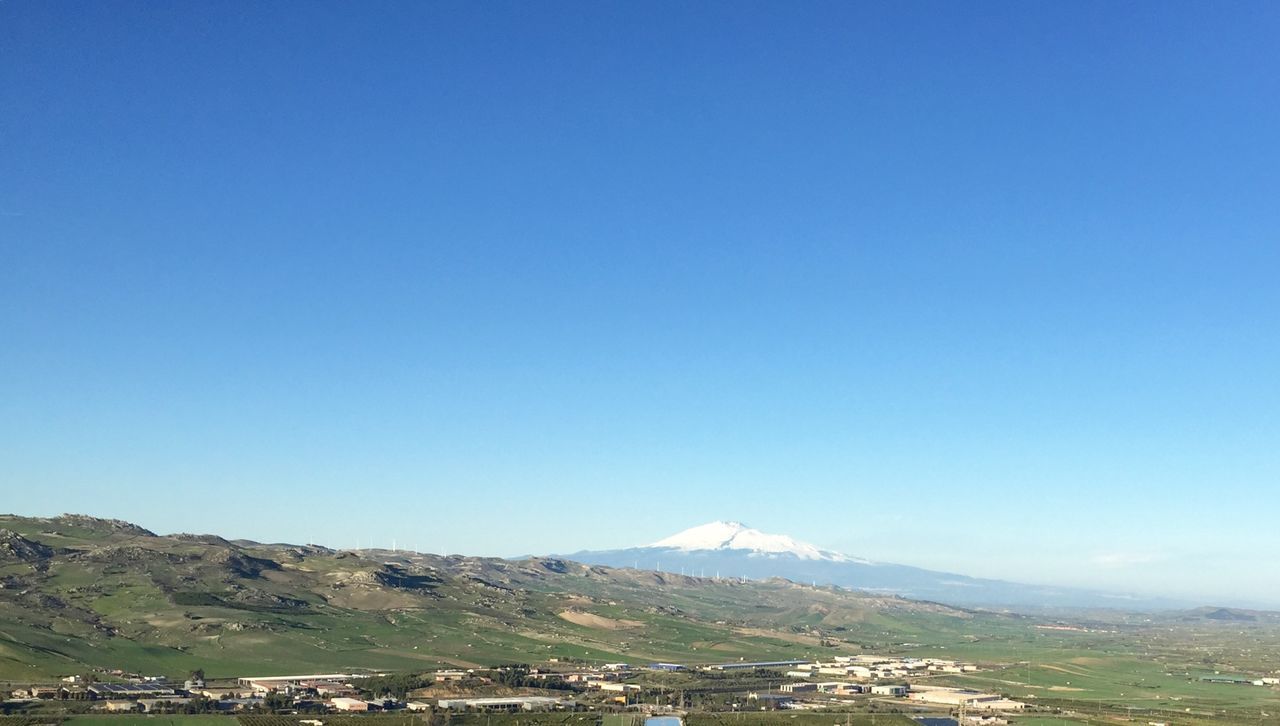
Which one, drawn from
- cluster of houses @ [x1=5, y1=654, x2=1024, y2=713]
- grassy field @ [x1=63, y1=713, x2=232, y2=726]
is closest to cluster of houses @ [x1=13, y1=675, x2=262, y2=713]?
cluster of houses @ [x1=5, y1=654, x2=1024, y2=713]

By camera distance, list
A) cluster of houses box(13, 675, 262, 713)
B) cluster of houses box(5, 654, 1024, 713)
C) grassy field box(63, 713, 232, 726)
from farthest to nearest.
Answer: cluster of houses box(5, 654, 1024, 713) → cluster of houses box(13, 675, 262, 713) → grassy field box(63, 713, 232, 726)

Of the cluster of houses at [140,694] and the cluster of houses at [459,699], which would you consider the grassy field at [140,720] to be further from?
the cluster of houses at [459,699]

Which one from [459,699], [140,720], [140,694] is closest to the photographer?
[140,720]

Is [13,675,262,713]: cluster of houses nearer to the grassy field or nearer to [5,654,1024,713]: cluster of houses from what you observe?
[5,654,1024,713]: cluster of houses

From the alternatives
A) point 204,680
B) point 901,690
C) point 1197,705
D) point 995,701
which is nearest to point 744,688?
point 901,690

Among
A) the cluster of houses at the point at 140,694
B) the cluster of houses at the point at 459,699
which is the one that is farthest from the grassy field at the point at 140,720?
the cluster of houses at the point at 459,699

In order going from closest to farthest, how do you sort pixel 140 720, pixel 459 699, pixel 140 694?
pixel 140 720 → pixel 140 694 → pixel 459 699

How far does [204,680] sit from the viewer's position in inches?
5768

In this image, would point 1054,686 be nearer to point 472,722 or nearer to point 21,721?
point 472,722

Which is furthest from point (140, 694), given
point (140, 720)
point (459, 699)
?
point (459, 699)

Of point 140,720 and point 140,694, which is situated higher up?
point 140,694

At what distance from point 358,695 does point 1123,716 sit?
3596 inches

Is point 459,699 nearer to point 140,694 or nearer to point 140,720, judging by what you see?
point 140,694

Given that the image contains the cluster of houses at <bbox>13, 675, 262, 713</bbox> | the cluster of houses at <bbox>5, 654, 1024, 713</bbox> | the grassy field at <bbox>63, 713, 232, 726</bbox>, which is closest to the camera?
the grassy field at <bbox>63, 713, 232, 726</bbox>
